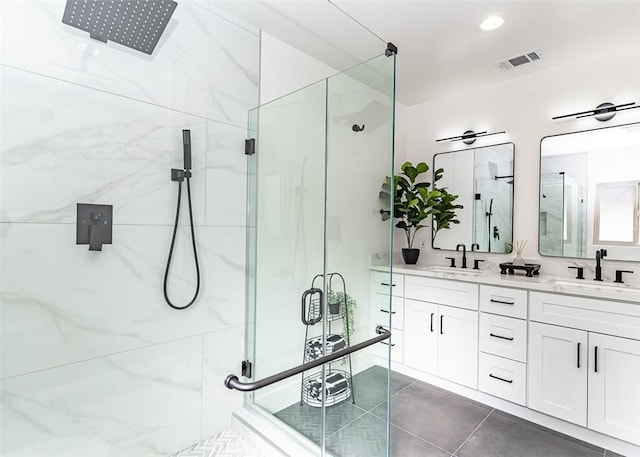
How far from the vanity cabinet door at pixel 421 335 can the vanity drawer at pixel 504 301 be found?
384 millimetres

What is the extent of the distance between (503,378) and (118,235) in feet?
8.29

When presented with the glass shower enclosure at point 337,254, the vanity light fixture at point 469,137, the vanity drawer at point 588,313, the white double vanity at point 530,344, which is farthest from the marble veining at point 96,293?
the vanity light fixture at point 469,137

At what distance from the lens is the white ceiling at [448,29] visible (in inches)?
74.7

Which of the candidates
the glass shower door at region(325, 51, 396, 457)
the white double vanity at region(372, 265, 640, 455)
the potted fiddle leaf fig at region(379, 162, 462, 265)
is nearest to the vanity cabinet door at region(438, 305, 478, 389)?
the white double vanity at region(372, 265, 640, 455)

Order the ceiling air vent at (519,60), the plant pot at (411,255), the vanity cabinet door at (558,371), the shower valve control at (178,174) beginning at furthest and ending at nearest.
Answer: the plant pot at (411,255)
the ceiling air vent at (519,60)
the vanity cabinet door at (558,371)
the shower valve control at (178,174)

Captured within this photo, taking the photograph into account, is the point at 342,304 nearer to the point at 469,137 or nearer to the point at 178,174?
the point at 178,174

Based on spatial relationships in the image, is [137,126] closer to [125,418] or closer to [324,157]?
[324,157]

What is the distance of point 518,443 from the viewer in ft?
6.45

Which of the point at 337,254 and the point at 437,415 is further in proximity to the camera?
the point at 437,415

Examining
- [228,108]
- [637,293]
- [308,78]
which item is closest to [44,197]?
[228,108]

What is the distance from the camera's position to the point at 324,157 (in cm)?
172

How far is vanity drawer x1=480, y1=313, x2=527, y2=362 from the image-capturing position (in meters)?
2.20

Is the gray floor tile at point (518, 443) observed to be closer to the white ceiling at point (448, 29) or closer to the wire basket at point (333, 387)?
the wire basket at point (333, 387)

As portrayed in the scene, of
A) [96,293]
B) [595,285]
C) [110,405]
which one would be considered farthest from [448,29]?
[110,405]
